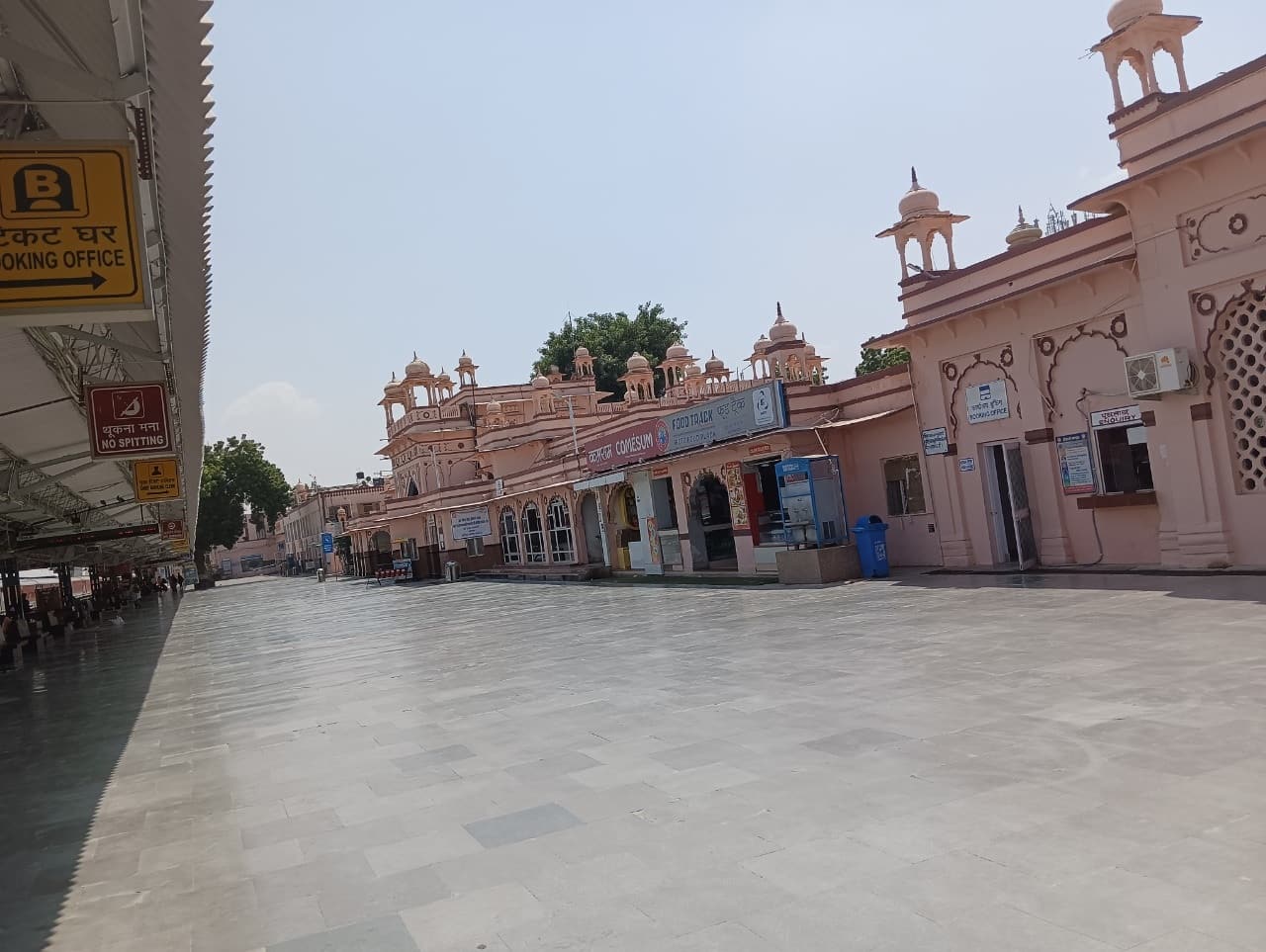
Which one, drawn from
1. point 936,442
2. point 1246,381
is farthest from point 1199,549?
point 936,442

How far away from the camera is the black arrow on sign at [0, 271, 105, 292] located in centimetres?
453

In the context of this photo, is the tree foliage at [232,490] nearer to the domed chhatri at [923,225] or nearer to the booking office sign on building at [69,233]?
the domed chhatri at [923,225]

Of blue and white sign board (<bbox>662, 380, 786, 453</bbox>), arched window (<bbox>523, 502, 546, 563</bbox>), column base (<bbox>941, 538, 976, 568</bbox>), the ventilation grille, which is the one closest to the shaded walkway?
blue and white sign board (<bbox>662, 380, 786, 453</bbox>)

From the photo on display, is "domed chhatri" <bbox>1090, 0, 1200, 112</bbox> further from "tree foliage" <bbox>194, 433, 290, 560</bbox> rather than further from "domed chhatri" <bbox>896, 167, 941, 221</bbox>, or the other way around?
"tree foliage" <bbox>194, 433, 290, 560</bbox>

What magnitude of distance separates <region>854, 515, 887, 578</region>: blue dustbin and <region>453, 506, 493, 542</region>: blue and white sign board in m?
24.5

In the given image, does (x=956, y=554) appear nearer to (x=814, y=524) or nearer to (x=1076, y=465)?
(x=814, y=524)

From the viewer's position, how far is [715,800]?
525 centimetres

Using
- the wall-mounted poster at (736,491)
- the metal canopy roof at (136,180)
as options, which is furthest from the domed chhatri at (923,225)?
the metal canopy roof at (136,180)

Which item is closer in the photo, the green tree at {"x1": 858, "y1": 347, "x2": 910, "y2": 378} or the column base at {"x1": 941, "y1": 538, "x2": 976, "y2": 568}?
the column base at {"x1": 941, "y1": 538, "x2": 976, "y2": 568}

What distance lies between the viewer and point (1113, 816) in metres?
4.37

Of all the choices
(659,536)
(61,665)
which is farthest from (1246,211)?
(61,665)

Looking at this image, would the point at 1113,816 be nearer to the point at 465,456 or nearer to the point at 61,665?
the point at 61,665

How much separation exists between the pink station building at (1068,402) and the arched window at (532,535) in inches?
363

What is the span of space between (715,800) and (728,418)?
15.4 metres
